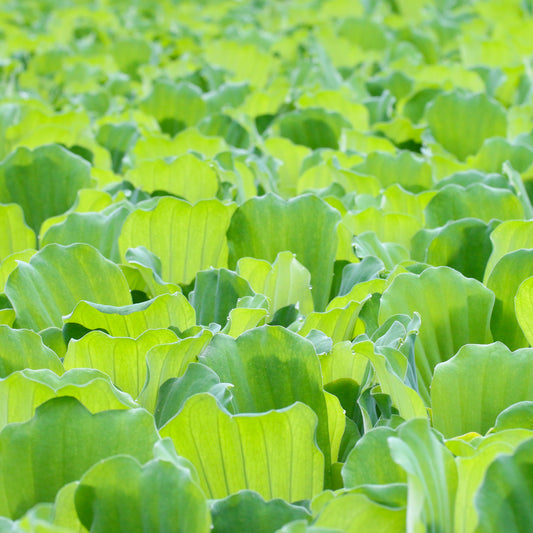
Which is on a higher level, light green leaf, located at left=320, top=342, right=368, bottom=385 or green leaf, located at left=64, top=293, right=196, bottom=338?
green leaf, located at left=64, top=293, right=196, bottom=338

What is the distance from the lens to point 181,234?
1528mm

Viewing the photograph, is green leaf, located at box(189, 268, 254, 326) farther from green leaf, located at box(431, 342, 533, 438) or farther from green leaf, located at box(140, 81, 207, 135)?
green leaf, located at box(140, 81, 207, 135)

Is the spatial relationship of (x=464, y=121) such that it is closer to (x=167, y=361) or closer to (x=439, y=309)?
(x=439, y=309)

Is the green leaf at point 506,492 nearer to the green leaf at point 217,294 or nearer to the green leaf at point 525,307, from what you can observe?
the green leaf at point 525,307

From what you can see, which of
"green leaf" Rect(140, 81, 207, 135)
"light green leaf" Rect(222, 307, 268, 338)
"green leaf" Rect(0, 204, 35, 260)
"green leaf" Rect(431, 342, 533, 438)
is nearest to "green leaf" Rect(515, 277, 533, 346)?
"green leaf" Rect(431, 342, 533, 438)

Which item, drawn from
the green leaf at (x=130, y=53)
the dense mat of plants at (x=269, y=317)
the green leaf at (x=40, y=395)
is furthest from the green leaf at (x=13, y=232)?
the green leaf at (x=130, y=53)

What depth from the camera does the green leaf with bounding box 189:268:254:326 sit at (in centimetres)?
135

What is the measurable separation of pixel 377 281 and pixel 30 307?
547 millimetres

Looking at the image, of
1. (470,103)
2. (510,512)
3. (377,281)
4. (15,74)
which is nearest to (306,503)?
(510,512)

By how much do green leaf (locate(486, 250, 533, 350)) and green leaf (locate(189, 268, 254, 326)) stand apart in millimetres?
396

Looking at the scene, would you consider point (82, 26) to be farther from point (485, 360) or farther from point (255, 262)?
point (485, 360)

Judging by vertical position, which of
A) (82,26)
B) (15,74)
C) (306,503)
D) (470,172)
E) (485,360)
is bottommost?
(306,503)

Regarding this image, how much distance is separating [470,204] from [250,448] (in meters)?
0.87

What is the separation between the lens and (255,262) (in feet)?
4.56
